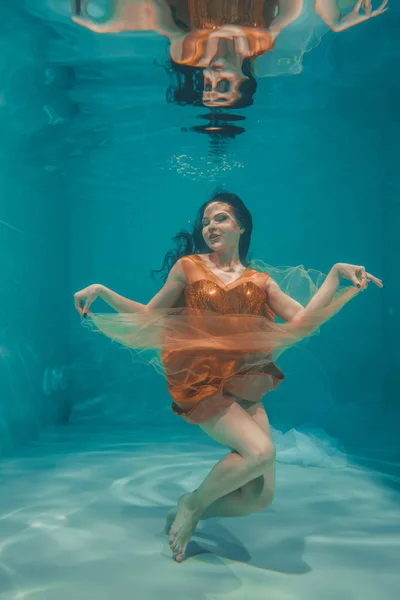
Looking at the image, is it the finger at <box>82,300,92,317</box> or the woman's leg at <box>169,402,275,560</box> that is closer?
the woman's leg at <box>169,402,275,560</box>

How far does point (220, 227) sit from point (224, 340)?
98 centimetres

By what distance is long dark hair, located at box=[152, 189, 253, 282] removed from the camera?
456 cm

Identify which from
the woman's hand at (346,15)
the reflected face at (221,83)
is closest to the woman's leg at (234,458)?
the woman's hand at (346,15)

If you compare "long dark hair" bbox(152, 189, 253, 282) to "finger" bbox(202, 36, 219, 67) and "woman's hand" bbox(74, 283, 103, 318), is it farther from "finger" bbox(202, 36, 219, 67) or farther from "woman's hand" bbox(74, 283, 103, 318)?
"finger" bbox(202, 36, 219, 67)

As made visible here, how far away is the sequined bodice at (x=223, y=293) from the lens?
13.8ft

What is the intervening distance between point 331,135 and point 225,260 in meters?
9.29

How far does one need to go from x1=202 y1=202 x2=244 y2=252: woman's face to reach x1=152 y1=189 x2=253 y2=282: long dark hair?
0.06m

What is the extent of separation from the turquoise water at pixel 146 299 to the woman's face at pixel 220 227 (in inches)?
97.6

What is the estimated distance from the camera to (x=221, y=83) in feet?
30.0

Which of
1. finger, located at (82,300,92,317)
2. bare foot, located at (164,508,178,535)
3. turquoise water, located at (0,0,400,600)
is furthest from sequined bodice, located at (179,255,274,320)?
turquoise water, located at (0,0,400,600)

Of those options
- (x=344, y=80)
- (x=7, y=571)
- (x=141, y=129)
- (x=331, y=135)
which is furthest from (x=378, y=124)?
(x=7, y=571)

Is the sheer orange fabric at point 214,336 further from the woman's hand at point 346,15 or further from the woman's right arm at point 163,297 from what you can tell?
the woman's hand at point 346,15

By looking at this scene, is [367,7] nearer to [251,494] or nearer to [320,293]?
[320,293]

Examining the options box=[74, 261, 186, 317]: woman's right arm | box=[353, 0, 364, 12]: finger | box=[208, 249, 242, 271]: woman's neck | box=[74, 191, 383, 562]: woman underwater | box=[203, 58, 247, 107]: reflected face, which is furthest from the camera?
box=[203, 58, 247, 107]: reflected face
